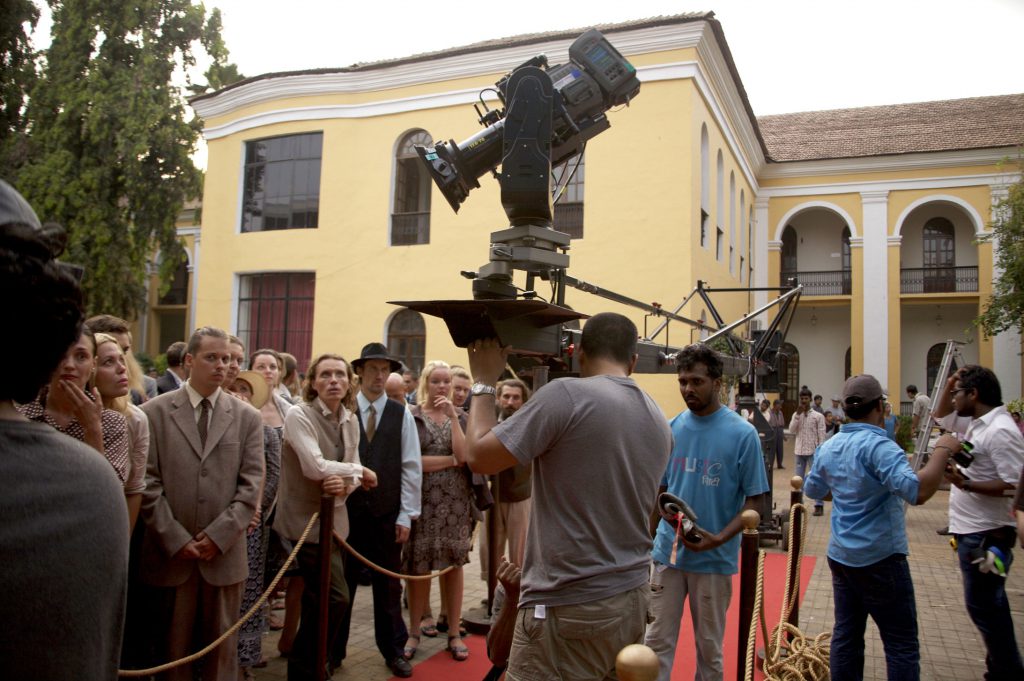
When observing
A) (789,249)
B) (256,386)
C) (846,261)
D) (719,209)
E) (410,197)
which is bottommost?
(256,386)

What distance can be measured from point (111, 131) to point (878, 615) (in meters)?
22.4

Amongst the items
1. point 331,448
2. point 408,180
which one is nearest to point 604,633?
point 331,448

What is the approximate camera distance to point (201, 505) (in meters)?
3.81

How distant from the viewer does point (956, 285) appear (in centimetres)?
2538

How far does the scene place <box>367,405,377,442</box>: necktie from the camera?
5.12m

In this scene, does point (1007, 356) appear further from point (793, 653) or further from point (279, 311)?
point (793, 653)

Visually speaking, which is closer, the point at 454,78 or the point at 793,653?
the point at 793,653

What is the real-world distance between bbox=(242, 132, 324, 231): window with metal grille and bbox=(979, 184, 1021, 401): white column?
65.3 ft

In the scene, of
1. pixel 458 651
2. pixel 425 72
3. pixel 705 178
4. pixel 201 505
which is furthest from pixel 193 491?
pixel 425 72

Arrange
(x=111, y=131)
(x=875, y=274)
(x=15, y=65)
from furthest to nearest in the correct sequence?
(x=875, y=274)
(x=15, y=65)
(x=111, y=131)

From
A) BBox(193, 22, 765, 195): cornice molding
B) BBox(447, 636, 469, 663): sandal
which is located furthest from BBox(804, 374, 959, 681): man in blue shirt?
BBox(193, 22, 765, 195): cornice molding

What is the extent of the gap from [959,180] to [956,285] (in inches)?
144

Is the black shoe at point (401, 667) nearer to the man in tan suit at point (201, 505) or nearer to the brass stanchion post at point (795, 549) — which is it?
the man in tan suit at point (201, 505)

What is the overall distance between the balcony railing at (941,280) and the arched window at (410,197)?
16.7 m
